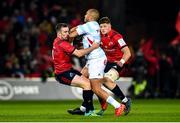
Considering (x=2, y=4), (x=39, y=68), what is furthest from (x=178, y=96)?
(x=2, y=4)

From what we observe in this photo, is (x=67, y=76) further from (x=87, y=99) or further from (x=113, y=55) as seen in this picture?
(x=113, y=55)

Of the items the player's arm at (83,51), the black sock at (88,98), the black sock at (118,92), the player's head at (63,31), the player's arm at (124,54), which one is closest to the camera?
the player's arm at (83,51)

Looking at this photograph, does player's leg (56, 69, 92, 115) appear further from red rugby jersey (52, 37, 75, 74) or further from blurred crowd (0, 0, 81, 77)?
blurred crowd (0, 0, 81, 77)

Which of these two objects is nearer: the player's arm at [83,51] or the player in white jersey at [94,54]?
the player's arm at [83,51]

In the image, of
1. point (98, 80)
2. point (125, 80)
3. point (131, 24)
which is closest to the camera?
point (98, 80)

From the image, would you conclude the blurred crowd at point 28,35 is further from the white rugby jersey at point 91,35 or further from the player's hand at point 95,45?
the player's hand at point 95,45

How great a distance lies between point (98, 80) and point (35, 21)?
1406 cm

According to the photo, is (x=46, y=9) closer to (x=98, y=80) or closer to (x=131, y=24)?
(x=131, y=24)

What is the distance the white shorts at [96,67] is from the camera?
1588cm

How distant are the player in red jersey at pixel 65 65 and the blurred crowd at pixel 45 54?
10.3 metres

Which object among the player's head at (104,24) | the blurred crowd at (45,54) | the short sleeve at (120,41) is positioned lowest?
the blurred crowd at (45,54)

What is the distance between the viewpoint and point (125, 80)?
2716 cm

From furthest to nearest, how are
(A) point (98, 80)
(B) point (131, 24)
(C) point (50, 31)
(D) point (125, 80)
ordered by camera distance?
(B) point (131, 24) < (C) point (50, 31) < (D) point (125, 80) < (A) point (98, 80)

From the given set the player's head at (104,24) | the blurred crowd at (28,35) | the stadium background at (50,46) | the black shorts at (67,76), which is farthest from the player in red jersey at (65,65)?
the blurred crowd at (28,35)
